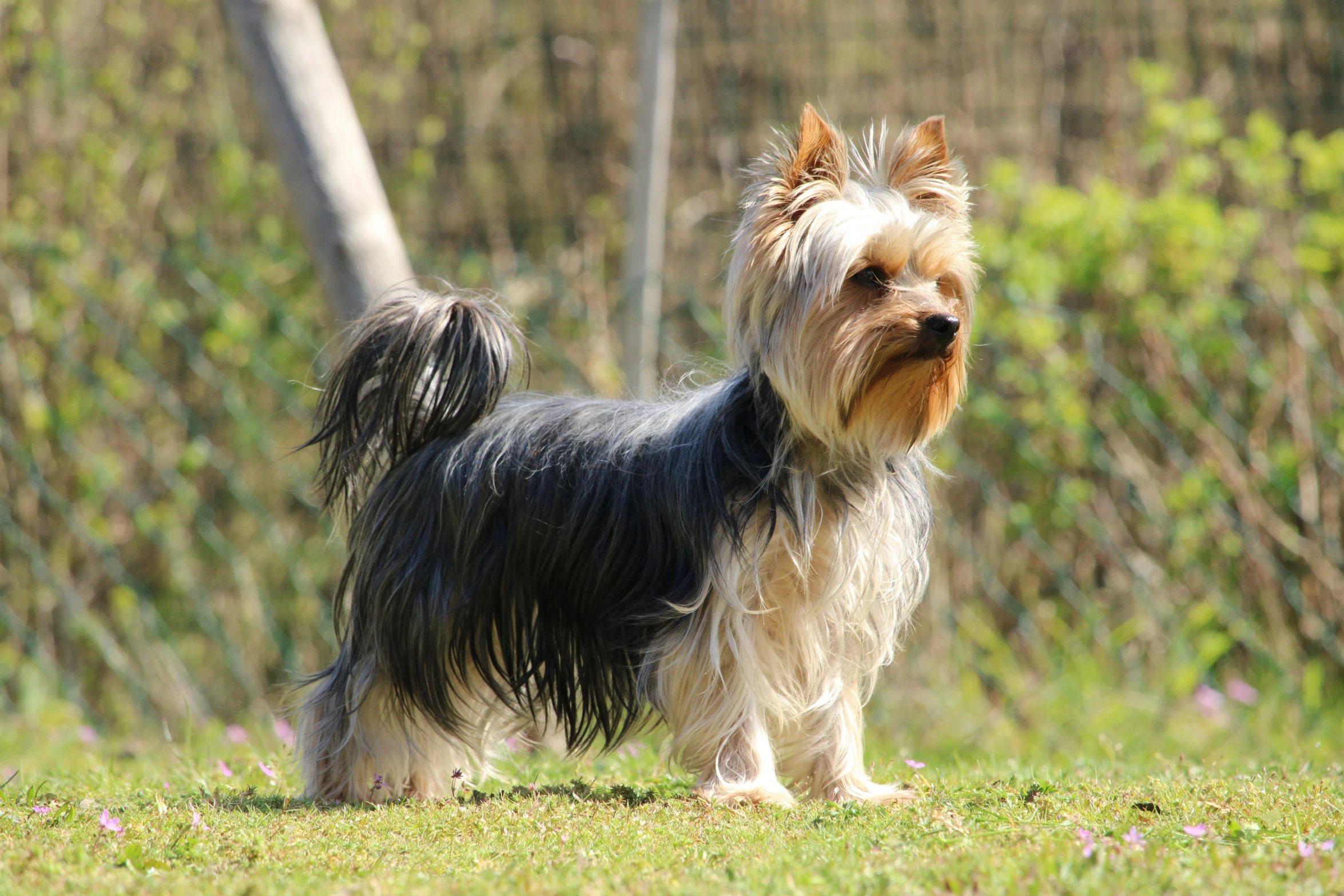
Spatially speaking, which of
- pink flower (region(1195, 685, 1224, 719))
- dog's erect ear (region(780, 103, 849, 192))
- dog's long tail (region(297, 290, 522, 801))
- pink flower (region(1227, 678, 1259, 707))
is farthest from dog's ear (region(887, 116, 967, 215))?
pink flower (region(1227, 678, 1259, 707))

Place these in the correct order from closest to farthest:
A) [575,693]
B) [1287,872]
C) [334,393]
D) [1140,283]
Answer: [1287,872] < [575,693] < [334,393] < [1140,283]

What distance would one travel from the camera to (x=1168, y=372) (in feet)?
22.2

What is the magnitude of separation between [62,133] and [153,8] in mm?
857

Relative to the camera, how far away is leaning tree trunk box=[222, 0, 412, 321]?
5434mm

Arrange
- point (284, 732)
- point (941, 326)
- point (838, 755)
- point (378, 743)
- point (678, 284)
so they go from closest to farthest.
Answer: point (941, 326) < point (838, 755) < point (378, 743) < point (284, 732) < point (678, 284)

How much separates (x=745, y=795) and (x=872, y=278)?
4.51ft

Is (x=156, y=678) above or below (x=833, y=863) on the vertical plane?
below

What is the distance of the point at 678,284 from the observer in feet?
20.5

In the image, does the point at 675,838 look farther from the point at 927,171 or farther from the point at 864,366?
the point at 927,171

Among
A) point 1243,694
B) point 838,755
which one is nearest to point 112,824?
point 838,755

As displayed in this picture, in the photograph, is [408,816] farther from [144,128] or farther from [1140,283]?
[144,128]

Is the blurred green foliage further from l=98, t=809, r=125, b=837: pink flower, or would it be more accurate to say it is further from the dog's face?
l=98, t=809, r=125, b=837: pink flower

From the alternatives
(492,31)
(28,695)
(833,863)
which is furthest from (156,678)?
(833,863)

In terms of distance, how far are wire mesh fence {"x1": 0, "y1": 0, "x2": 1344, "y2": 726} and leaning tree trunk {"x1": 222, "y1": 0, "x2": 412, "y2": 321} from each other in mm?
943
